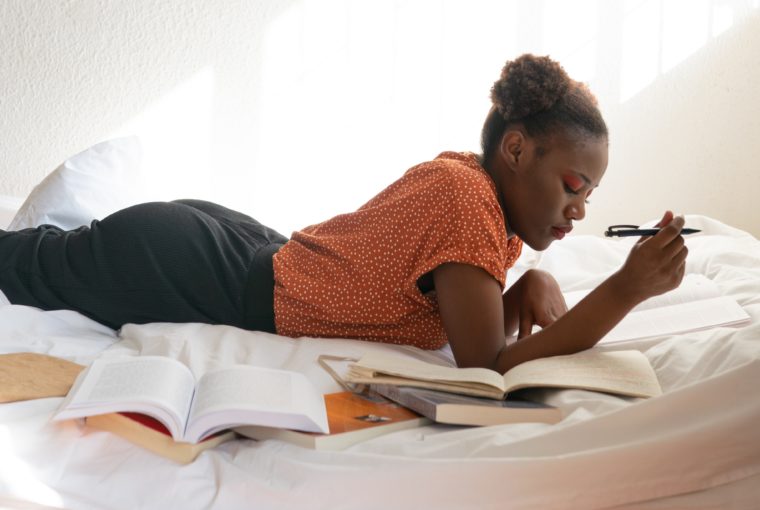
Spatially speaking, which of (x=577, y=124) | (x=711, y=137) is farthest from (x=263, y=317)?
(x=711, y=137)

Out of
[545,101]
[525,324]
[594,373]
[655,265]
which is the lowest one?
[525,324]

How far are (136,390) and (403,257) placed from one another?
0.55 m

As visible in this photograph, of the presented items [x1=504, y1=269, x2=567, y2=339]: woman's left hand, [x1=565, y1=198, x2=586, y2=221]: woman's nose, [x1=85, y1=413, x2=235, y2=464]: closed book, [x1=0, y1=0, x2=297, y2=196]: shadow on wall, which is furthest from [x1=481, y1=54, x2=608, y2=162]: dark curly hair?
[x1=0, y1=0, x2=297, y2=196]: shadow on wall

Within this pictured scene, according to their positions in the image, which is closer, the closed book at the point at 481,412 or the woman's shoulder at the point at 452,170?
the closed book at the point at 481,412

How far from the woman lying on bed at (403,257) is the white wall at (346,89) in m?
1.32

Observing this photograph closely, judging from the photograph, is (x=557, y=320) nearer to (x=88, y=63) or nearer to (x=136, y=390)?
(x=136, y=390)

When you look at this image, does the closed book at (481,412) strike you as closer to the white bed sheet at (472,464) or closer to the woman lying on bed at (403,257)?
the white bed sheet at (472,464)

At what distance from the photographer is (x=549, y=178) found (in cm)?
127

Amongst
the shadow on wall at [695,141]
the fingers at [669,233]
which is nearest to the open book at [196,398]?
the fingers at [669,233]

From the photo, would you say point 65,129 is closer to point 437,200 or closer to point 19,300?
point 19,300

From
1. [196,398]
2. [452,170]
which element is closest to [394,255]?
[452,170]

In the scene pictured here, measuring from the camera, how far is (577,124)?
1271 mm

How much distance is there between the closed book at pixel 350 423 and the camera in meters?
0.80

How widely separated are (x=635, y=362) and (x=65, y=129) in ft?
7.14
